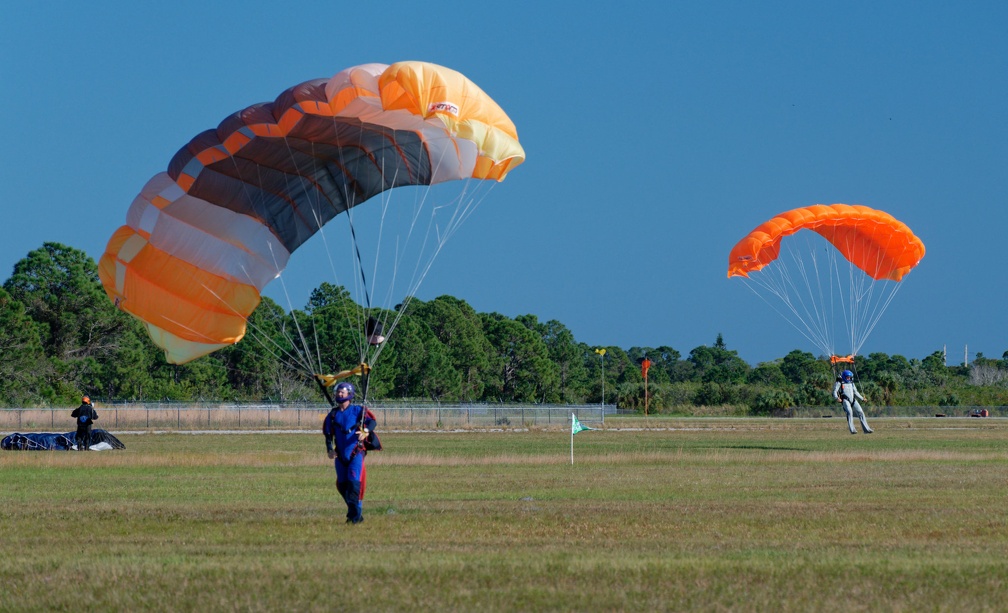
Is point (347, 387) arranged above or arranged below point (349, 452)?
above

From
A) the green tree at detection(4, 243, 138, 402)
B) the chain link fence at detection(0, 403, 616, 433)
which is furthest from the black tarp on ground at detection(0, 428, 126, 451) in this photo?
the green tree at detection(4, 243, 138, 402)

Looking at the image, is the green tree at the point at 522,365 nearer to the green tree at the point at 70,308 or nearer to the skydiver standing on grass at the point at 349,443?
the green tree at the point at 70,308

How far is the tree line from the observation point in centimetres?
6519

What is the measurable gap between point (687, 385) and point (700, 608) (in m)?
94.7

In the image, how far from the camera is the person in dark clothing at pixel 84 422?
27.3m

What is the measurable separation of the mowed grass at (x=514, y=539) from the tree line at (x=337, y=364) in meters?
22.8

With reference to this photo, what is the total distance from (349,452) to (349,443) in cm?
9

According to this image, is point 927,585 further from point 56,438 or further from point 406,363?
point 406,363

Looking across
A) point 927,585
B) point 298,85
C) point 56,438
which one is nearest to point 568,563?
point 927,585

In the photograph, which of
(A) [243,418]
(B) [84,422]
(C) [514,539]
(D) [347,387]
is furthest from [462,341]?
(C) [514,539]

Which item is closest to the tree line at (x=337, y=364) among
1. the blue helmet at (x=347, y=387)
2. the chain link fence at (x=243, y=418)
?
the chain link fence at (x=243, y=418)

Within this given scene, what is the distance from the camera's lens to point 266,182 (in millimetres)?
17047

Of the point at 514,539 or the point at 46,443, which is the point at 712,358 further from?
the point at 514,539

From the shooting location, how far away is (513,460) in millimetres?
25031
